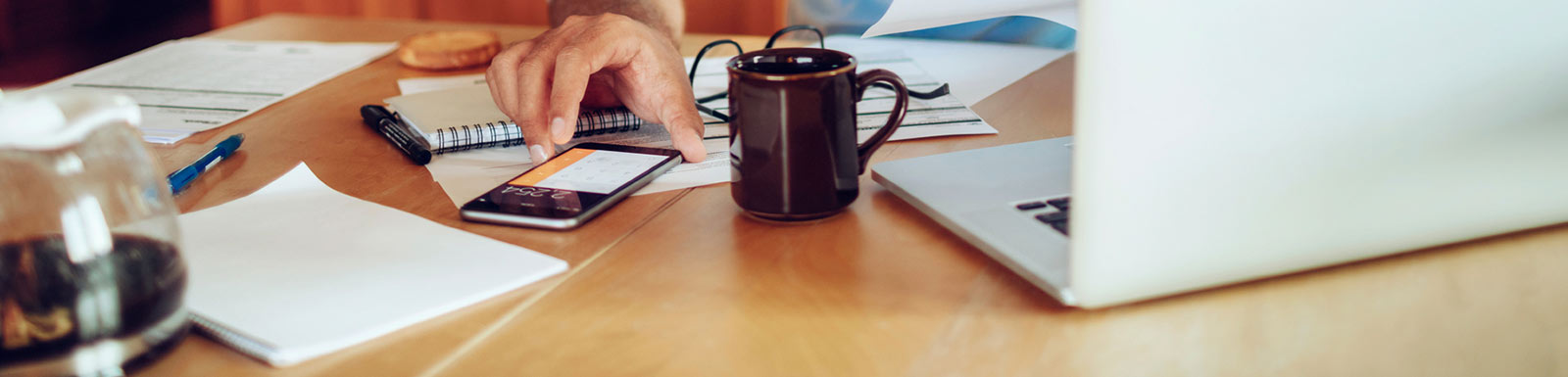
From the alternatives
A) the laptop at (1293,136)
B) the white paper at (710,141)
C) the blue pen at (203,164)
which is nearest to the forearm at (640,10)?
the white paper at (710,141)

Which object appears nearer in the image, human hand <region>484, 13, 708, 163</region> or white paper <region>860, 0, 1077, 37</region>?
white paper <region>860, 0, 1077, 37</region>

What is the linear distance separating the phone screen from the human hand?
0.08 feet

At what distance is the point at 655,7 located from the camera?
1148 mm

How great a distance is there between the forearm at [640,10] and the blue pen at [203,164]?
44cm

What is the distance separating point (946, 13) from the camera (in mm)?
630

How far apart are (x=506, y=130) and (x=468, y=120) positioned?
0.19ft

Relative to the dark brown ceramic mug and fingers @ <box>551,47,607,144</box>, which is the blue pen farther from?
the dark brown ceramic mug

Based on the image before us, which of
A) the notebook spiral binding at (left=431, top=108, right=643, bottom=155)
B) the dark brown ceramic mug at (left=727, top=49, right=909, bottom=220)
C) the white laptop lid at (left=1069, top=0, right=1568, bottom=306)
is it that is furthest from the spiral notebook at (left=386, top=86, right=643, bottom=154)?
the white laptop lid at (left=1069, top=0, right=1568, bottom=306)

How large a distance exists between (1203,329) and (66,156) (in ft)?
1.59

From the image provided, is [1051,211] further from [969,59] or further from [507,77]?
[969,59]

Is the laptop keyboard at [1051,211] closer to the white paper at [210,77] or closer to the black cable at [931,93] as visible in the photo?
the black cable at [931,93]

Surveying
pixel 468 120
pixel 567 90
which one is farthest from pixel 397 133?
pixel 567 90

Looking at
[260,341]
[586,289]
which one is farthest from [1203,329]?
[260,341]

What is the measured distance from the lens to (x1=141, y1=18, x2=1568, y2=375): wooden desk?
44 cm
